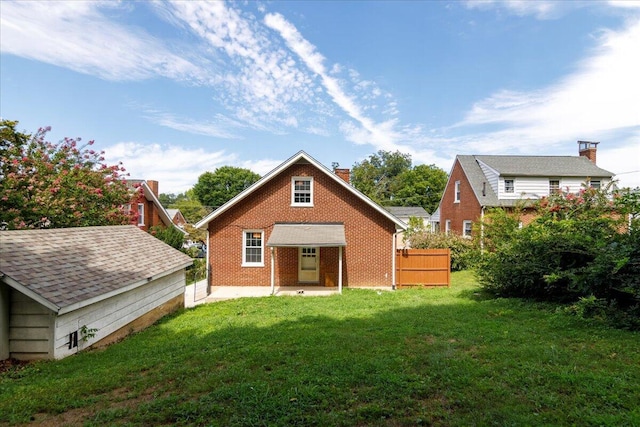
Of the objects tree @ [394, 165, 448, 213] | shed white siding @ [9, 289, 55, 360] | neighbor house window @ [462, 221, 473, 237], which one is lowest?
shed white siding @ [9, 289, 55, 360]

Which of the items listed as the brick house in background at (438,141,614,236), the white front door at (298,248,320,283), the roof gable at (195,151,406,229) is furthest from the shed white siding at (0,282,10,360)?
the brick house in background at (438,141,614,236)

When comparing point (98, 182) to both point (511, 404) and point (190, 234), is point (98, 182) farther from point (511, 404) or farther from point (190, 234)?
point (511, 404)

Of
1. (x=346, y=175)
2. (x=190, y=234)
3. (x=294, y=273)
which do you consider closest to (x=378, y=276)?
(x=294, y=273)

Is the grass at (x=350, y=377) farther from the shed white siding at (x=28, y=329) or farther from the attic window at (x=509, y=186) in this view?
the attic window at (x=509, y=186)

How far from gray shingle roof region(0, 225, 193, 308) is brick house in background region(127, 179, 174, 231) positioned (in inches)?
652

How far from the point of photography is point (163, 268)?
10586 mm

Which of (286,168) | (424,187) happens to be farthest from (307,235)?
(424,187)

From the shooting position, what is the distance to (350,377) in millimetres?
4992

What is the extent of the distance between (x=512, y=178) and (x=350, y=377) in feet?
73.2

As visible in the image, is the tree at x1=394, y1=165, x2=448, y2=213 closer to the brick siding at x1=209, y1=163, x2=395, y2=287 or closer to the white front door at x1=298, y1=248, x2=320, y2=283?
the brick siding at x1=209, y1=163, x2=395, y2=287

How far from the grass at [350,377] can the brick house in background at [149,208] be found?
821 inches

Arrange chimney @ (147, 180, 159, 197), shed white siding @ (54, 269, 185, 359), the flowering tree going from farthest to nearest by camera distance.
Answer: chimney @ (147, 180, 159, 197) < the flowering tree < shed white siding @ (54, 269, 185, 359)

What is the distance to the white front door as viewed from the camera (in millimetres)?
15758

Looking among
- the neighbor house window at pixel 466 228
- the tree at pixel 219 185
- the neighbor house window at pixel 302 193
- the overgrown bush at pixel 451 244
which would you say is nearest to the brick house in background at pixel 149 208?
the neighbor house window at pixel 302 193
